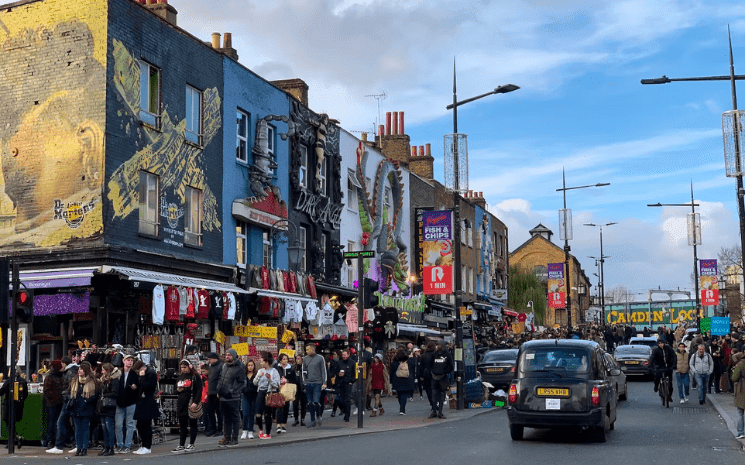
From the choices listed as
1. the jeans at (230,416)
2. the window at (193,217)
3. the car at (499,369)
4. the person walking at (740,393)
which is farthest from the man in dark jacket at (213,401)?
the car at (499,369)

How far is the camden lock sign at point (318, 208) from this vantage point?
30.6 m

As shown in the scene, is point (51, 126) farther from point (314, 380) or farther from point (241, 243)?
point (314, 380)

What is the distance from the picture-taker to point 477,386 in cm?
2566

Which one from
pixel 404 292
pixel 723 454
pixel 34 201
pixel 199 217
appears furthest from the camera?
pixel 404 292

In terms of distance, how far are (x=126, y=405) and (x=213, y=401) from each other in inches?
95.2

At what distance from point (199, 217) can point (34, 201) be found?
4.57m

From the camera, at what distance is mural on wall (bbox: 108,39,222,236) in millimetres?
21188

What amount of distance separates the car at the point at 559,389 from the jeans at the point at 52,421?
8.54 metres

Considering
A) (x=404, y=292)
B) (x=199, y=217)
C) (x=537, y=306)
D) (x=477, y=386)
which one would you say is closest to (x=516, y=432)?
(x=477, y=386)

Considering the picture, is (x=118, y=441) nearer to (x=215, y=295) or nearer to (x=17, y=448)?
(x=17, y=448)

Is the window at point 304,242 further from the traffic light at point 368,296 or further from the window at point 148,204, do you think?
the traffic light at point 368,296

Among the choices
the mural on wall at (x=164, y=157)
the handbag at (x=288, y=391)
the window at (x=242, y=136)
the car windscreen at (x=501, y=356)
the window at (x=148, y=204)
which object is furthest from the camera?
the car windscreen at (x=501, y=356)

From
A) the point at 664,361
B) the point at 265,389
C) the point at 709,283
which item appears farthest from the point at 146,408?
the point at 709,283

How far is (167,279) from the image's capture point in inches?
829
